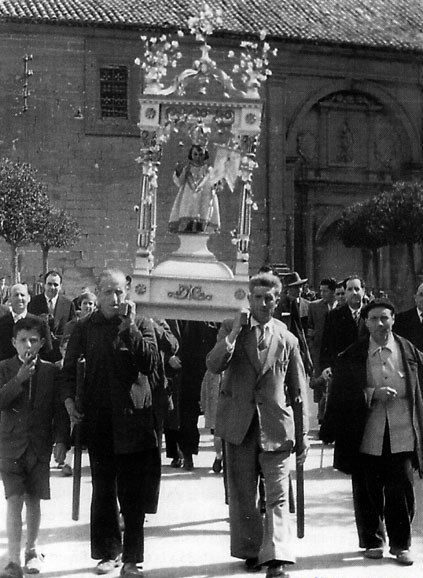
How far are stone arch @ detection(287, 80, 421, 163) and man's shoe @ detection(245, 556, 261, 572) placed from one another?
23.8m

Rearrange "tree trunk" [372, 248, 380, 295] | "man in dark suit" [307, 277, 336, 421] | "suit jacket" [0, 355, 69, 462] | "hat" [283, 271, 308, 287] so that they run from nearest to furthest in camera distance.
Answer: "suit jacket" [0, 355, 69, 462]
"hat" [283, 271, 308, 287]
"man in dark suit" [307, 277, 336, 421]
"tree trunk" [372, 248, 380, 295]

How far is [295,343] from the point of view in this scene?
5.97 meters

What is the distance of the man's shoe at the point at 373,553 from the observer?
5.98 meters

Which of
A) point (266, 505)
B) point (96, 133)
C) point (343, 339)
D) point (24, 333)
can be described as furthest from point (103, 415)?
point (96, 133)

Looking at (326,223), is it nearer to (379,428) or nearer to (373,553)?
(379,428)

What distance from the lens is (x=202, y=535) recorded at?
21.6 feet

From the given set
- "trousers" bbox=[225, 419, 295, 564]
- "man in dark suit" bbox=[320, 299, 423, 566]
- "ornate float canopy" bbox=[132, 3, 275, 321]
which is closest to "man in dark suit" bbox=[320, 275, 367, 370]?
"ornate float canopy" bbox=[132, 3, 275, 321]

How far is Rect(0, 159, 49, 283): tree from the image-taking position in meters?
22.9

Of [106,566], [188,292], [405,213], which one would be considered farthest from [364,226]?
[106,566]

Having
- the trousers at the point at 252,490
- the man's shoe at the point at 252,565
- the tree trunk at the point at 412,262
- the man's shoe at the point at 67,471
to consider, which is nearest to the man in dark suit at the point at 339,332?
the man's shoe at the point at 67,471

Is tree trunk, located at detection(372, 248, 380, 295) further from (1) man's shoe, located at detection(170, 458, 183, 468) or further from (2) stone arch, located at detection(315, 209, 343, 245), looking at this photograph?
(1) man's shoe, located at detection(170, 458, 183, 468)

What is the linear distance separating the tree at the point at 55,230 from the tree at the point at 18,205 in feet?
0.79

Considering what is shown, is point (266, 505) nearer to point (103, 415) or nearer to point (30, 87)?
point (103, 415)

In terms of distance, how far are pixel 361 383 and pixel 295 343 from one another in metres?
0.49
